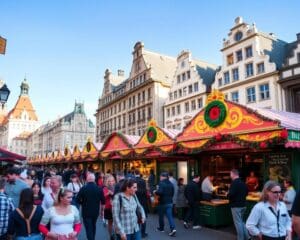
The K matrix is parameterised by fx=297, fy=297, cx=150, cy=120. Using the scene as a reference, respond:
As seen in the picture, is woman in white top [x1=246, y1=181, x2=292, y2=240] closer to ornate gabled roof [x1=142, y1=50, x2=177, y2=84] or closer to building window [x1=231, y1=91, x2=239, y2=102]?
building window [x1=231, y1=91, x2=239, y2=102]

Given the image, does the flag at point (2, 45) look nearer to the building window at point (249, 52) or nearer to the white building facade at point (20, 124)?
the building window at point (249, 52)

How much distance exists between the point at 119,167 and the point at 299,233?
726 inches

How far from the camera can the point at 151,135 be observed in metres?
15.0

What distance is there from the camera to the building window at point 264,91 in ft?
77.7

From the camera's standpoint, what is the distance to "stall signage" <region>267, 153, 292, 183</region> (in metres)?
9.43

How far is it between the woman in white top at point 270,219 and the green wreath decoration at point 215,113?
6529 mm

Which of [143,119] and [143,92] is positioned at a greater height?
[143,92]

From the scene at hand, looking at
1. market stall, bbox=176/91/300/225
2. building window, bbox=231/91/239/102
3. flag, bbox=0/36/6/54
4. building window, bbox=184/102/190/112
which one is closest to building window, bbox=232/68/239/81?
building window, bbox=231/91/239/102

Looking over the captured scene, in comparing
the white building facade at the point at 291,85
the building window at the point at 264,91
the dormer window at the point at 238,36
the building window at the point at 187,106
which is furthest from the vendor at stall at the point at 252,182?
the building window at the point at 187,106

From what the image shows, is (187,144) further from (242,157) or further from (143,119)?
(143,119)

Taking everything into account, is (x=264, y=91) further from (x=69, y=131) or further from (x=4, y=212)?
(x=69, y=131)

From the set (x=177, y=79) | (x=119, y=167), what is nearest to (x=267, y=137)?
(x=119, y=167)

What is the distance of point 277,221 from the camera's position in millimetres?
4043

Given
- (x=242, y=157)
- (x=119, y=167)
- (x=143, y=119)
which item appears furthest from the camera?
(x=143, y=119)
